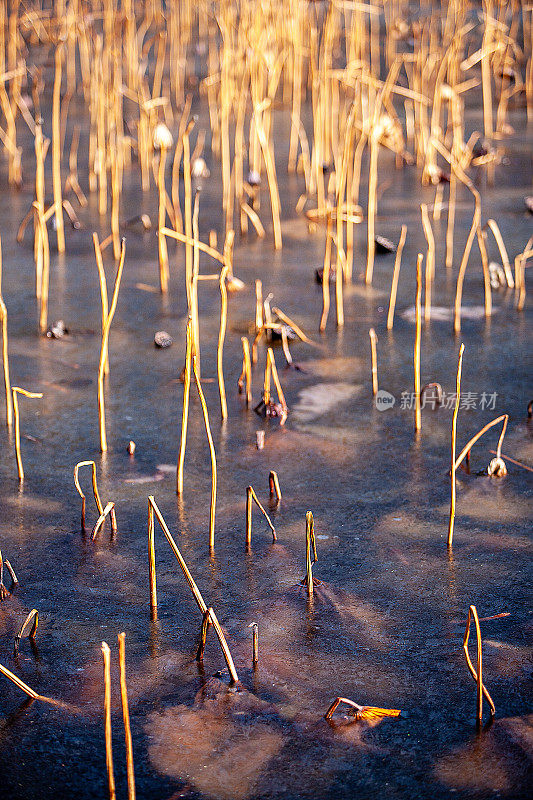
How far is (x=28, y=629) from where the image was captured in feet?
4.33

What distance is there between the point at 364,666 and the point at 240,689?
0.53 ft

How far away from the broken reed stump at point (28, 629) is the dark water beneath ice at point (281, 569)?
0.06 feet

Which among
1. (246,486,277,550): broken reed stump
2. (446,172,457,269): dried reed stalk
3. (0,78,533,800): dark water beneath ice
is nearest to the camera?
(0,78,533,800): dark water beneath ice

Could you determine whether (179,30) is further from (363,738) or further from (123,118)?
(363,738)

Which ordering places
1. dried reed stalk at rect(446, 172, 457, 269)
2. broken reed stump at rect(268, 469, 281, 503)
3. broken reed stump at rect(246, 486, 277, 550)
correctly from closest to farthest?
broken reed stump at rect(246, 486, 277, 550) < broken reed stump at rect(268, 469, 281, 503) < dried reed stalk at rect(446, 172, 457, 269)

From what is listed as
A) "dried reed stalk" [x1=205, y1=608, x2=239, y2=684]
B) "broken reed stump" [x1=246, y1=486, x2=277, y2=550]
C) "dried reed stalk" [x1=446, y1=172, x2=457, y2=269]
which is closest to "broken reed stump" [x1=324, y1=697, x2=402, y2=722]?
"dried reed stalk" [x1=205, y1=608, x2=239, y2=684]

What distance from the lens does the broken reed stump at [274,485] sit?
1.63 meters

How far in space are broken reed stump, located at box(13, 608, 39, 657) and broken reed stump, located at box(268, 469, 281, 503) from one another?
46cm

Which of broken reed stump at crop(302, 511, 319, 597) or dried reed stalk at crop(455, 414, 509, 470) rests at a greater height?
dried reed stalk at crop(455, 414, 509, 470)

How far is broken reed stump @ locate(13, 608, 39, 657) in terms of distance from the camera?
4.13 ft

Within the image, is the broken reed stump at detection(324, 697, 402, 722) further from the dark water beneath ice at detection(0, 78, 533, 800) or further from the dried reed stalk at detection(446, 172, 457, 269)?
the dried reed stalk at detection(446, 172, 457, 269)

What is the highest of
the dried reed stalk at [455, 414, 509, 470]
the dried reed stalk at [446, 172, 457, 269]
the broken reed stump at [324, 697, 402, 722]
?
the dried reed stalk at [446, 172, 457, 269]

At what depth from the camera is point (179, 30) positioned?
17.9ft

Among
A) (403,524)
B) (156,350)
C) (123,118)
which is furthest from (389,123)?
(403,524)
